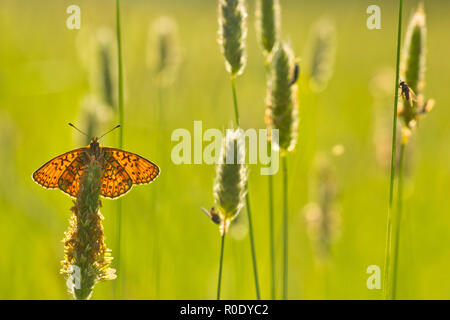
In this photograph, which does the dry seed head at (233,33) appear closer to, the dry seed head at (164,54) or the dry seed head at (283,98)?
the dry seed head at (283,98)

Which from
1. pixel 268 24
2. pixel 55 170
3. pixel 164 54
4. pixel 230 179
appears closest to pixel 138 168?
pixel 55 170

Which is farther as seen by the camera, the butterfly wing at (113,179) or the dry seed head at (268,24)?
the dry seed head at (268,24)

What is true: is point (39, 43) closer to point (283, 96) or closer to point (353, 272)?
point (353, 272)

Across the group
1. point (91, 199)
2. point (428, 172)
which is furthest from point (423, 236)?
point (91, 199)

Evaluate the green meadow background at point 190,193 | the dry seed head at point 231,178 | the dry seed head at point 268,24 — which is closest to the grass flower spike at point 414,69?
the dry seed head at point 268,24

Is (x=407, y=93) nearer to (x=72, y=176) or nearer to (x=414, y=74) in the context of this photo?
(x=414, y=74)
